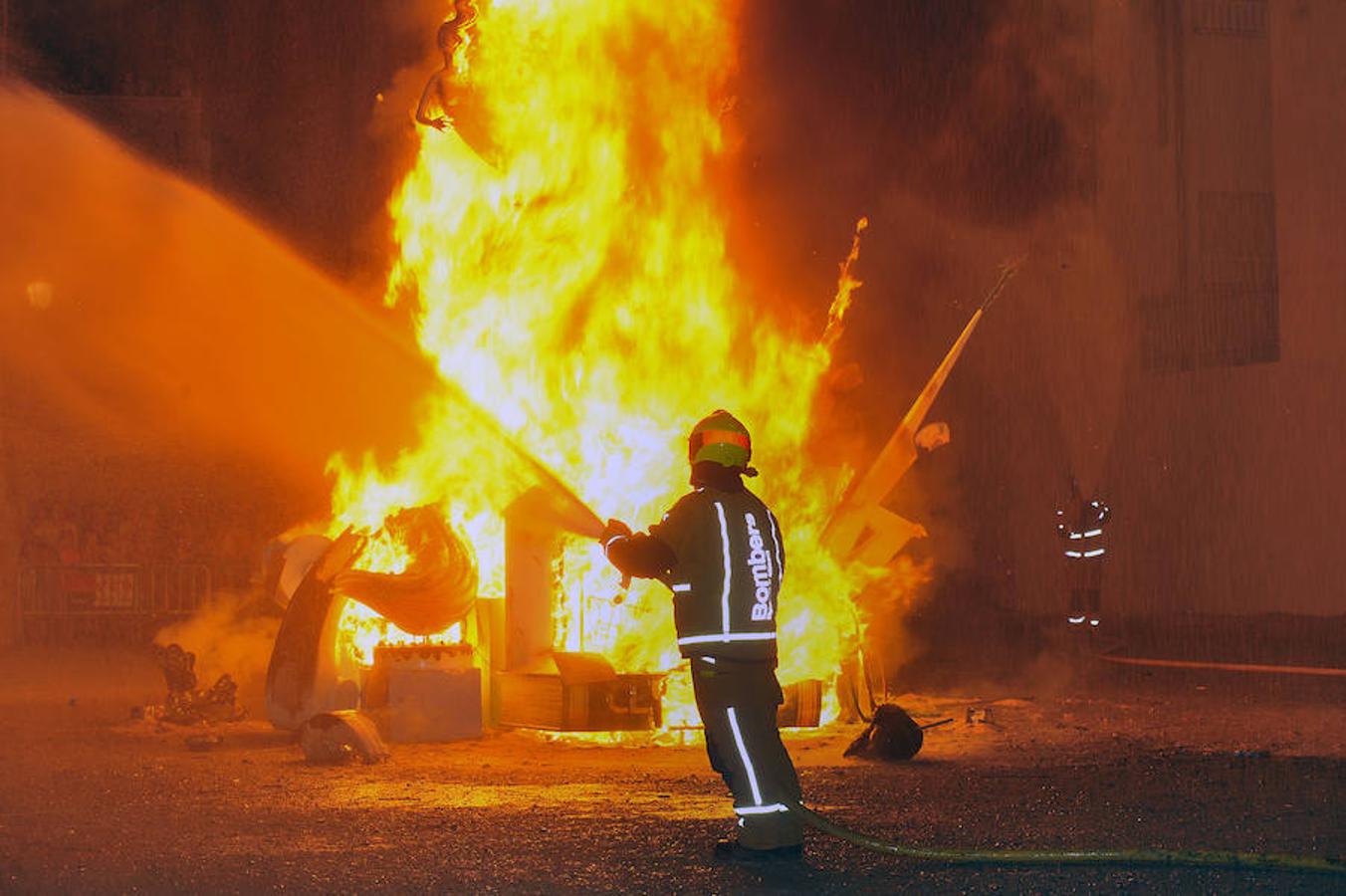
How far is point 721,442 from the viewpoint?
709 centimetres

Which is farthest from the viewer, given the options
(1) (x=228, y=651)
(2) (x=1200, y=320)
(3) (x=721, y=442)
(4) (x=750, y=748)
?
(2) (x=1200, y=320)

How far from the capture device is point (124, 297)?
28.2 metres

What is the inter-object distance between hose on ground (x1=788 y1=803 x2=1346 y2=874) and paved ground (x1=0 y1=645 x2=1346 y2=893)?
0.06 metres

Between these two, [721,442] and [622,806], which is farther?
[622,806]

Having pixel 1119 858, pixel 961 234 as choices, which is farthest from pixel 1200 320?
pixel 1119 858

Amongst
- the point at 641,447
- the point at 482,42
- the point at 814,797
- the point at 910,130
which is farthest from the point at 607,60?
the point at 910,130

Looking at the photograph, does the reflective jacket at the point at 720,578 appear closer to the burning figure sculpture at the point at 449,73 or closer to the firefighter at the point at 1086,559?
the burning figure sculpture at the point at 449,73

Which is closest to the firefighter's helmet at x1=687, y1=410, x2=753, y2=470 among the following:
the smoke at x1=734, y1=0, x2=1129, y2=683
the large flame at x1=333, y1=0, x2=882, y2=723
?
the large flame at x1=333, y1=0, x2=882, y2=723

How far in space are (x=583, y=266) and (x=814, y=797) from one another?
538 cm

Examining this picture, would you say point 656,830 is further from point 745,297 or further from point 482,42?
point 482,42

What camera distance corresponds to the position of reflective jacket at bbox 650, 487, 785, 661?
6.77m

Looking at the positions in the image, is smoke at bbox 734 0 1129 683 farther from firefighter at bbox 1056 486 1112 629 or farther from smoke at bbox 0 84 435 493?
smoke at bbox 0 84 435 493

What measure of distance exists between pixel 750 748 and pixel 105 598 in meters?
16.3

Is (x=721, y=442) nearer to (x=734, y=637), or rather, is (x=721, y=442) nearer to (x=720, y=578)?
(x=720, y=578)
